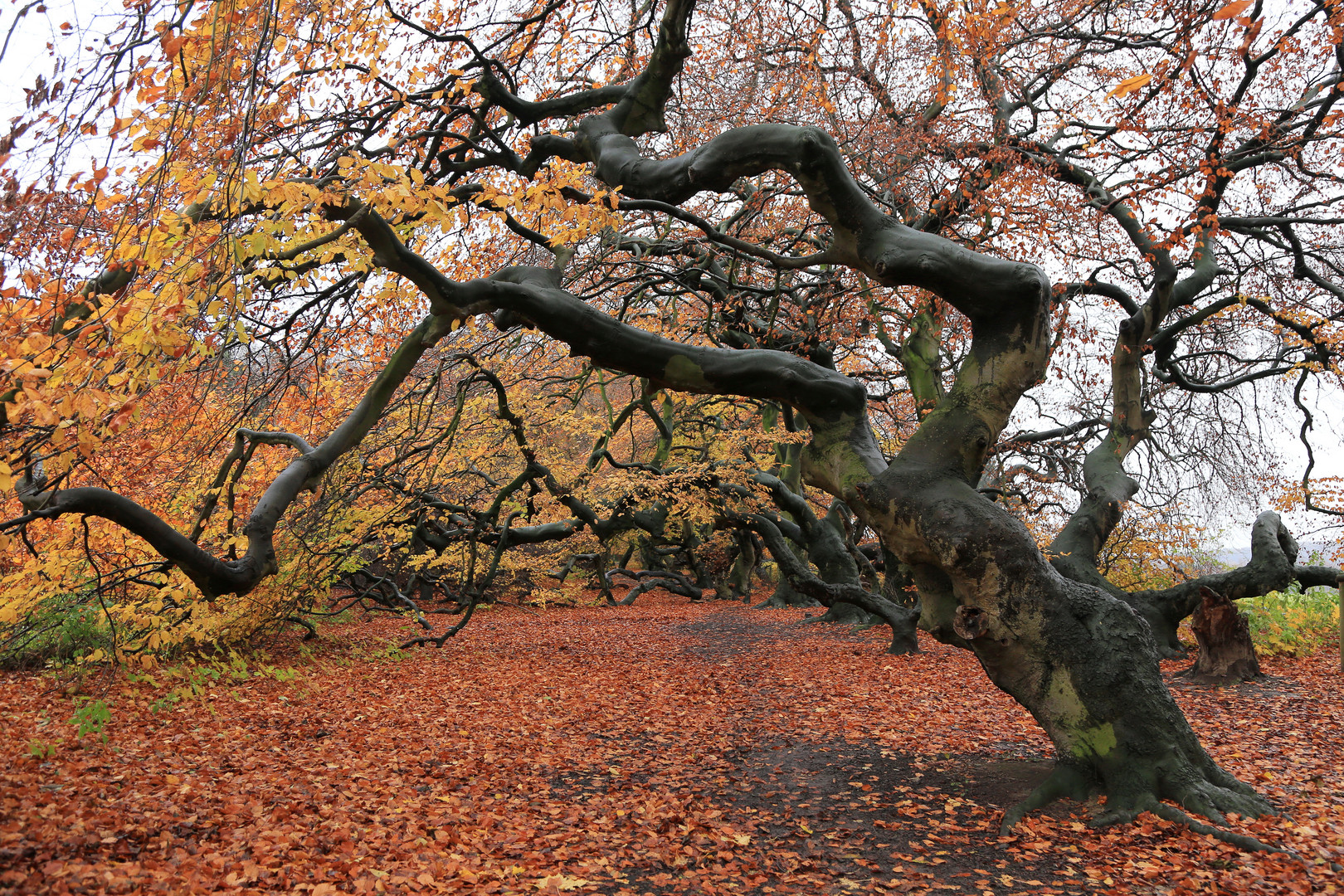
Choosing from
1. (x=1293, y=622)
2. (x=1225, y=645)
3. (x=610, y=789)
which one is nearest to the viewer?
(x=610, y=789)

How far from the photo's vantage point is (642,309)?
39.9 ft

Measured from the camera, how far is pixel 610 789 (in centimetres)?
510

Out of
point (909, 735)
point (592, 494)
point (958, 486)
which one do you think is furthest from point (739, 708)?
point (592, 494)

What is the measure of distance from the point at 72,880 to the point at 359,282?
4679mm

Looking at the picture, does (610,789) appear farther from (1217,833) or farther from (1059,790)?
(1217,833)

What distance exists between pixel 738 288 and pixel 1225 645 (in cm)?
656

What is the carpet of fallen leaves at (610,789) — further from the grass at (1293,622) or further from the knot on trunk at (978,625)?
the knot on trunk at (978,625)

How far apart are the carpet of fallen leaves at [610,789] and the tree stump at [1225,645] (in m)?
0.34

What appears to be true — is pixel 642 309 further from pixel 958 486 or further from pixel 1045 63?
pixel 958 486

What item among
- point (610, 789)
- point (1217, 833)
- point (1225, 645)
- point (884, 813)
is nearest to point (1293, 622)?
point (1225, 645)

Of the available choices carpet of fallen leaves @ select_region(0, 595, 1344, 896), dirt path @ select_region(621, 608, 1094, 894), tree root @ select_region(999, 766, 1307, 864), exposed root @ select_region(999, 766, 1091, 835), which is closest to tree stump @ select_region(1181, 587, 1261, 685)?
carpet of fallen leaves @ select_region(0, 595, 1344, 896)

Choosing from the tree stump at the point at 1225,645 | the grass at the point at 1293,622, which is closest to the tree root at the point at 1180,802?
the tree stump at the point at 1225,645

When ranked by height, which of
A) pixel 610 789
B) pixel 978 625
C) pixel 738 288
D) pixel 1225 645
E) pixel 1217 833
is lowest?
pixel 610 789

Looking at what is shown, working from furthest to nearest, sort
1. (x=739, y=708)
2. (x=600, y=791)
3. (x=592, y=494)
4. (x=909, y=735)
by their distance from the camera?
(x=592, y=494) → (x=739, y=708) → (x=909, y=735) → (x=600, y=791)
